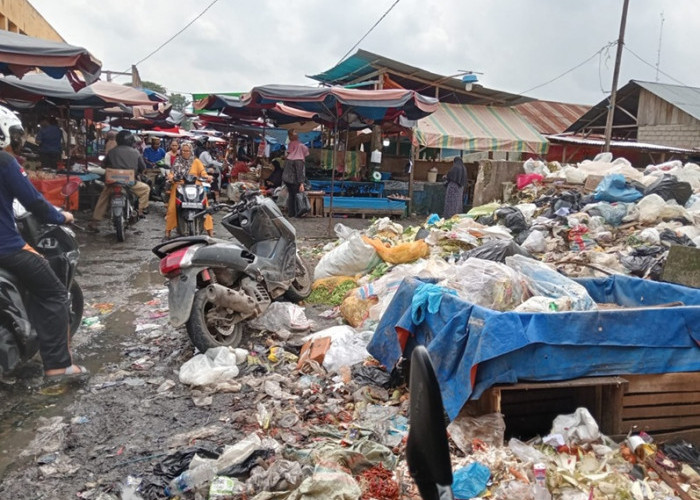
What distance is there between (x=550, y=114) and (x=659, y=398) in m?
24.4

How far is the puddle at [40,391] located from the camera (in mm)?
3385

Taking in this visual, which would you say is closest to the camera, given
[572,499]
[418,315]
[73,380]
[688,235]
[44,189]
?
[572,499]

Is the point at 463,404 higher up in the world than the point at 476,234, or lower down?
lower down

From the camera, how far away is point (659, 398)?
11.5ft

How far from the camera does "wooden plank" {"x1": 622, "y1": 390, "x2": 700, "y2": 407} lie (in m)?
3.44

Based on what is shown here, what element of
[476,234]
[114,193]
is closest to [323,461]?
[476,234]

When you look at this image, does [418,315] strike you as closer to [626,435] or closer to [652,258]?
[626,435]

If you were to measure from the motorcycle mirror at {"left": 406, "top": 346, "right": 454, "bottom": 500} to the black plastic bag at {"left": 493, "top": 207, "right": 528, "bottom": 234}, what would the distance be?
8050 mm

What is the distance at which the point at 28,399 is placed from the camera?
12.8 feet

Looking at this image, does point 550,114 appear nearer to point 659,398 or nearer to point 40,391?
point 659,398

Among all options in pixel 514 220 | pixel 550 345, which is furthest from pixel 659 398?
pixel 514 220

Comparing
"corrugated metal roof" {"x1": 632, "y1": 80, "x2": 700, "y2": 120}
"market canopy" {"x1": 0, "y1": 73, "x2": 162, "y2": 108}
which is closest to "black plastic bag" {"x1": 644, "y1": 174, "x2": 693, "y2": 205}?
"market canopy" {"x1": 0, "y1": 73, "x2": 162, "y2": 108}

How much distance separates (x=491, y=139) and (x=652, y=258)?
10.2m

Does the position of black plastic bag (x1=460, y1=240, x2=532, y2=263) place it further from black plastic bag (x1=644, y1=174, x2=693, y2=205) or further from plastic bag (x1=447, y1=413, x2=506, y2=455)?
black plastic bag (x1=644, y1=174, x2=693, y2=205)
